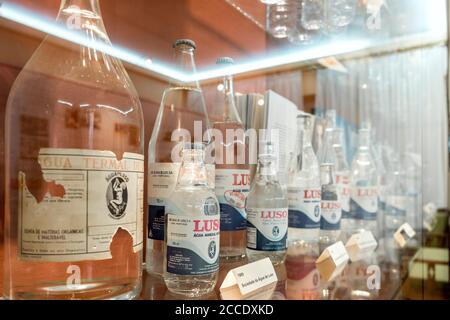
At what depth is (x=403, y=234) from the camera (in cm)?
109

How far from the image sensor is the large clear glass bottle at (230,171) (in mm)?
592

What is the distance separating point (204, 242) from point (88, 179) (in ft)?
0.49

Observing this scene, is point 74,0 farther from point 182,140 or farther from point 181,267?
point 181,267

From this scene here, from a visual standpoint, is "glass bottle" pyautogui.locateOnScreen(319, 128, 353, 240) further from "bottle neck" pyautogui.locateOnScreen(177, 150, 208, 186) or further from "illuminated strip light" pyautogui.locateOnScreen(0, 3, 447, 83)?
"bottle neck" pyautogui.locateOnScreen(177, 150, 208, 186)

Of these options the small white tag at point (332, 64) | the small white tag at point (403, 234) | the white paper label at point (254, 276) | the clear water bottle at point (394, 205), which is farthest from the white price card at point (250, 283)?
the small white tag at point (332, 64)

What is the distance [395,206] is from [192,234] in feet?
3.08

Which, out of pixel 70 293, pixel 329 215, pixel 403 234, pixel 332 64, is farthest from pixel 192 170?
pixel 332 64

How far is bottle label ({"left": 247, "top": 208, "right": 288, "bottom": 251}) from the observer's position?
0.57 meters

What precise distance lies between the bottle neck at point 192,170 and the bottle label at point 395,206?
0.86m

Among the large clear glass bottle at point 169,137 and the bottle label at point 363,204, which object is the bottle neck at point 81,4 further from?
the bottle label at point 363,204

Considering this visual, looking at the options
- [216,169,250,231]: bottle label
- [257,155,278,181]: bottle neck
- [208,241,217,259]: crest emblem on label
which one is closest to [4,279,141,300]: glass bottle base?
[208,241,217,259]: crest emblem on label

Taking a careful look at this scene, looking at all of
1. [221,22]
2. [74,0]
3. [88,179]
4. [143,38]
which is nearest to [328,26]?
[221,22]

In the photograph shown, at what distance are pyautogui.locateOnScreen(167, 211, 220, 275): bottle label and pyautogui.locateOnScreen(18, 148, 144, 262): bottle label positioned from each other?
2.9 inches

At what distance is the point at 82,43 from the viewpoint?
47cm
